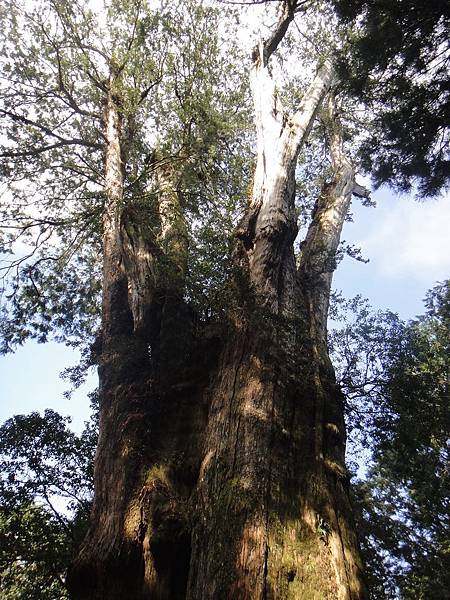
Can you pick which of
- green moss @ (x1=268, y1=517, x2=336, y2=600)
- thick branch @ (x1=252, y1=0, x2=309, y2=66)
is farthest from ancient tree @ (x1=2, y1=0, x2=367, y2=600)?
thick branch @ (x1=252, y1=0, x2=309, y2=66)

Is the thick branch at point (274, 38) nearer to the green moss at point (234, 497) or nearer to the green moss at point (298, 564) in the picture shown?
the green moss at point (234, 497)

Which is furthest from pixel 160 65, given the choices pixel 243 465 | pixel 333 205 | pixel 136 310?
pixel 243 465

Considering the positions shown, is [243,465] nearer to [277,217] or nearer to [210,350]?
[210,350]

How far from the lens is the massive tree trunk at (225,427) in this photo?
10.8 feet

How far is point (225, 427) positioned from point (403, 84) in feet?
17.5

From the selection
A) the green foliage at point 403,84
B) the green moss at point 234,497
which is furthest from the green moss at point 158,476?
the green foliage at point 403,84

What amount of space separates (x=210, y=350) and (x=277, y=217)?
203cm

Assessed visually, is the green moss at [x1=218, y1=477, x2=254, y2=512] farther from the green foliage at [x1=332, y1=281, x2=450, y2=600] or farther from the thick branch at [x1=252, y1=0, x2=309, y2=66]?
the thick branch at [x1=252, y1=0, x2=309, y2=66]

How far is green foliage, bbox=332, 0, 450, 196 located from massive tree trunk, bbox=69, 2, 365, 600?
146 centimetres

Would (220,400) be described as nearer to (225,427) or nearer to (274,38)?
(225,427)

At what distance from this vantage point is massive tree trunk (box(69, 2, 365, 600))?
3.29 meters

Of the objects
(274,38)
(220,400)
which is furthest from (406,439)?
(274,38)

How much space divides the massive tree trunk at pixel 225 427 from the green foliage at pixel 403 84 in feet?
4.78

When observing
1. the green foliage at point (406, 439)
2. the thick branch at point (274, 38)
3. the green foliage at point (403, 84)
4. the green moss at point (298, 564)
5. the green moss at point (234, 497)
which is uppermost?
the thick branch at point (274, 38)
